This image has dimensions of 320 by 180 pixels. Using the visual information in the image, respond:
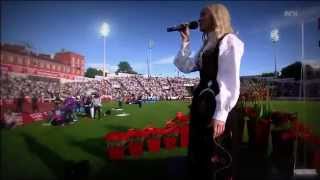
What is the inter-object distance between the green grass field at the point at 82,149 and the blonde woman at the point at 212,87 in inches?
26.8

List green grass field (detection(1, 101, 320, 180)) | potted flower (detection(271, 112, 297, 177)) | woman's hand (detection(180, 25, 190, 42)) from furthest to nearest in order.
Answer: potted flower (detection(271, 112, 297, 177)) → green grass field (detection(1, 101, 320, 180)) → woman's hand (detection(180, 25, 190, 42))

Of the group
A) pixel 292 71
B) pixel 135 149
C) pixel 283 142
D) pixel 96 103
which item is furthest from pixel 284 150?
pixel 96 103

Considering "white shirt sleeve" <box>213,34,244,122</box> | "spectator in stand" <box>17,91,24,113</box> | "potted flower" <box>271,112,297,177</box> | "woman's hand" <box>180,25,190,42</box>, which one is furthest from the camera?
"potted flower" <box>271,112,297,177</box>

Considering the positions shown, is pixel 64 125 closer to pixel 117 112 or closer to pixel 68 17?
pixel 117 112

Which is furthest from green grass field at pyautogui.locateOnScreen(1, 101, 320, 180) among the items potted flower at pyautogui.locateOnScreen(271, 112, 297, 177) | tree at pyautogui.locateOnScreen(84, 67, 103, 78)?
potted flower at pyautogui.locateOnScreen(271, 112, 297, 177)

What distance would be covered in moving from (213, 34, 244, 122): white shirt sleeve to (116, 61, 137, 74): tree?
3.29 feet

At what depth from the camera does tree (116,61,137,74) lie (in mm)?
2719

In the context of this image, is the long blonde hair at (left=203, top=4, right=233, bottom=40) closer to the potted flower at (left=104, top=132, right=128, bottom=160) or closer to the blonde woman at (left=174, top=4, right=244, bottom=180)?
the blonde woman at (left=174, top=4, right=244, bottom=180)

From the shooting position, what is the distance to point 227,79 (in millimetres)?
1858

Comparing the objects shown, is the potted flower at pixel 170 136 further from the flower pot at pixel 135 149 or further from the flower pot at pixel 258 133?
the flower pot at pixel 258 133

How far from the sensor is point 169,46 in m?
2.66

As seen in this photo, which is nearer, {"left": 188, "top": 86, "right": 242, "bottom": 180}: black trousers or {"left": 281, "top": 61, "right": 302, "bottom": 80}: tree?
{"left": 188, "top": 86, "right": 242, "bottom": 180}: black trousers

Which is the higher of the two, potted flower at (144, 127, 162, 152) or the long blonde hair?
the long blonde hair

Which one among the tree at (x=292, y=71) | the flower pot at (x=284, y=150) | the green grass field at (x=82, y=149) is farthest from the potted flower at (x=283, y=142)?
the green grass field at (x=82, y=149)
